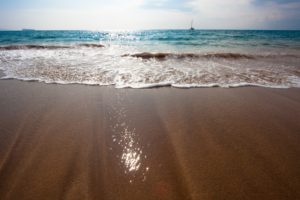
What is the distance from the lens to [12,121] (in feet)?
9.68

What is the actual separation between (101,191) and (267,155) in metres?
1.68

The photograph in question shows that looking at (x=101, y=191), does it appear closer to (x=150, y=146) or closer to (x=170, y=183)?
(x=170, y=183)

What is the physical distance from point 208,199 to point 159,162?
0.57 meters

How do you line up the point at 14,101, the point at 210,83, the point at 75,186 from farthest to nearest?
the point at 210,83, the point at 14,101, the point at 75,186

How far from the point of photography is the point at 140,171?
1.95 metres

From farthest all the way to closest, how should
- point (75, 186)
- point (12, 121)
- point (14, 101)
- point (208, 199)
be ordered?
1. point (14, 101)
2. point (12, 121)
3. point (75, 186)
4. point (208, 199)

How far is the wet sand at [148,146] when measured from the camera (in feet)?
5.82

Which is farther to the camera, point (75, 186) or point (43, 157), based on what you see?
point (43, 157)

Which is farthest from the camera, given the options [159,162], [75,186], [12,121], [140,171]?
[12,121]

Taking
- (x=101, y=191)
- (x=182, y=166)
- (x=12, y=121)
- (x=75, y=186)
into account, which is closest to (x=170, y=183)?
(x=182, y=166)

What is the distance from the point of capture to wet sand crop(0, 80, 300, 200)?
1.77m

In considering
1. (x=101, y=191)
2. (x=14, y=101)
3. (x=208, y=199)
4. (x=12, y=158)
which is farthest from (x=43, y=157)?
(x=14, y=101)

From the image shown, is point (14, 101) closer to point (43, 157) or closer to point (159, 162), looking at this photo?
point (43, 157)

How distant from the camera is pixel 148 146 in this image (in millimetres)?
2355
